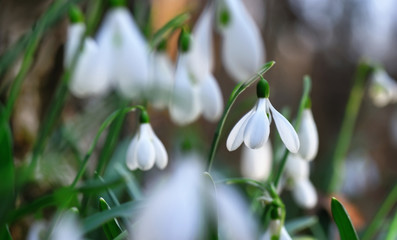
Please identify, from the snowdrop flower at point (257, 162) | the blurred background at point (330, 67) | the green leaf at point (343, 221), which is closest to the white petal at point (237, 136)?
the green leaf at point (343, 221)

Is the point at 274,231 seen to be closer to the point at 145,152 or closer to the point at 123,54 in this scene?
the point at 145,152

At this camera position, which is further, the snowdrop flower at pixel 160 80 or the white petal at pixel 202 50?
the snowdrop flower at pixel 160 80

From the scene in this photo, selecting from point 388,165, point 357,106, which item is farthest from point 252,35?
point 388,165

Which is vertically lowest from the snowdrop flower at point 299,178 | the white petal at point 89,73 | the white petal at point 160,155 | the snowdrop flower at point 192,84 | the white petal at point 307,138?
the snowdrop flower at point 299,178

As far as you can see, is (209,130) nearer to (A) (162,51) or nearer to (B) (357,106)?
(B) (357,106)

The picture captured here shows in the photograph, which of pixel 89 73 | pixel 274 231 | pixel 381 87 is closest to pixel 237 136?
pixel 274 231

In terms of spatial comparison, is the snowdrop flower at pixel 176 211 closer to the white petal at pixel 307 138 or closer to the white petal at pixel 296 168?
the white petal at pixel 307 138
